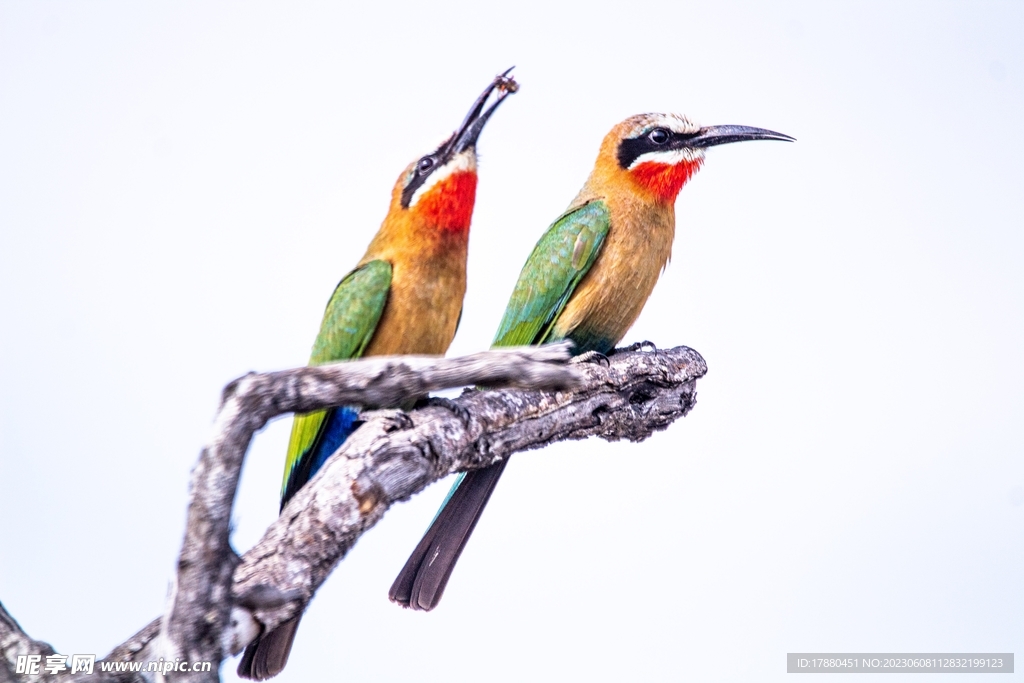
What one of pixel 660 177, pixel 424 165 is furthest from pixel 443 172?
pixel 660 177

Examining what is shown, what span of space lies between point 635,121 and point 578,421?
4.50ft

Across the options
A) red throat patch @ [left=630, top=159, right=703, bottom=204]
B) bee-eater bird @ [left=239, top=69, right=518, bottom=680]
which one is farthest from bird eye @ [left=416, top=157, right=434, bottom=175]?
red throat patch @ [left=630, top=159, right=703, bottom=204]

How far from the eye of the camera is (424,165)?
374cm

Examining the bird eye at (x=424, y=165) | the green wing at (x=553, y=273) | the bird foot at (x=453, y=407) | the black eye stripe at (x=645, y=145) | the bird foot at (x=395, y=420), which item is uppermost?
the black eye stripe at (x=645, y=145)

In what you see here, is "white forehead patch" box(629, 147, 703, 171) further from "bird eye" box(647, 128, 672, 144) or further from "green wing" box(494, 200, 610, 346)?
"green wing" box(494, 200, 610, 346)

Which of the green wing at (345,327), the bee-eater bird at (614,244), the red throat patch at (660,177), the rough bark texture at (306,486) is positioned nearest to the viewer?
the rough bark texture at (306,486)

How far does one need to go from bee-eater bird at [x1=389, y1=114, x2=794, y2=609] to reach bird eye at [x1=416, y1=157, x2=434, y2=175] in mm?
685

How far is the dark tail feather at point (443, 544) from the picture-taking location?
371 centimetres

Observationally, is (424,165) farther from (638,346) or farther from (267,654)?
(267,654)

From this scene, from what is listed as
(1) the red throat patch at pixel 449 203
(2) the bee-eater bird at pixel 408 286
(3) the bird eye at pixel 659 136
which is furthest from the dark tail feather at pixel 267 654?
(3) the bird eye at pixel 659 136

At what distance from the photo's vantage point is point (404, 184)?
3775 millimetres

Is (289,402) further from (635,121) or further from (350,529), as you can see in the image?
(635,121)

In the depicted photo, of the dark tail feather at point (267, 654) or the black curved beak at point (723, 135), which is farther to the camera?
the black curved beak at point (723, 135)

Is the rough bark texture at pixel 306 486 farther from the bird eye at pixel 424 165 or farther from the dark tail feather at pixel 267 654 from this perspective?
the bird eye at pixel 424 165
